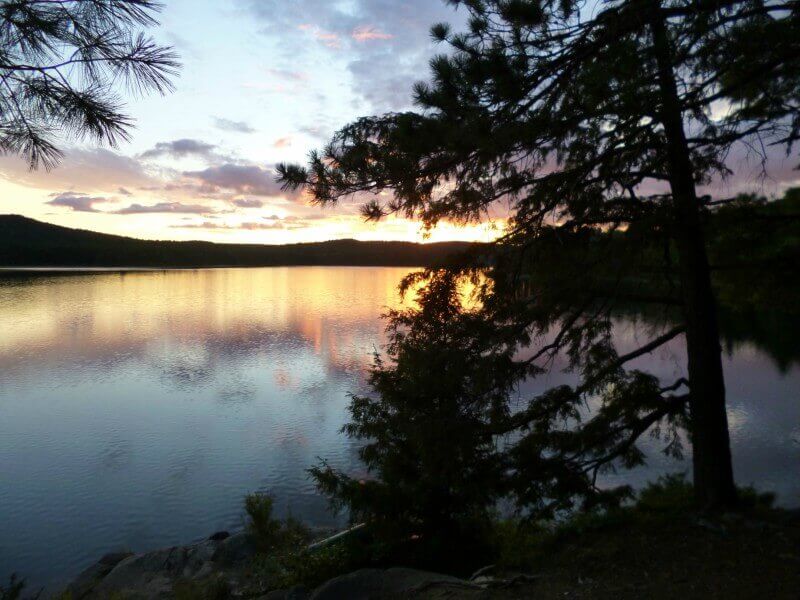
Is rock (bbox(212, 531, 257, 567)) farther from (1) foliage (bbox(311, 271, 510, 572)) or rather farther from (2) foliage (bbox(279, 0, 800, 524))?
(2) foliage (bbox(279, 0, 800, 524))

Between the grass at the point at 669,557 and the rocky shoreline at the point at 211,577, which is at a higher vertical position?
the grass at the point at 669,557

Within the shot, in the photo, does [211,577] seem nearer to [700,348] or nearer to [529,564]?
[529,564]

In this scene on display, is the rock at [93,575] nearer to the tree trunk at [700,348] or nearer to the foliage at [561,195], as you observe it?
the foliage at [561,195]

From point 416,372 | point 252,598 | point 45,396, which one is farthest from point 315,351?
point 416,372

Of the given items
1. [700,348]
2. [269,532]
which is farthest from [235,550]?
[700,348]

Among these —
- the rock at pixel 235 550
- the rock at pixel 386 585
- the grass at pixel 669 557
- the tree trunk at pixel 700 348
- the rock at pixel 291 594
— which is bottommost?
the rock at pixel 235 550

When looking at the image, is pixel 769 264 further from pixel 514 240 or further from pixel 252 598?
pixel 252 598

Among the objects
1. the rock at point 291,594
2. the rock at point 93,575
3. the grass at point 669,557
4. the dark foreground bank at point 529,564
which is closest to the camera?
the grass at point 669,557

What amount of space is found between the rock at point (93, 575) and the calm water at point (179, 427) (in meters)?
0.44

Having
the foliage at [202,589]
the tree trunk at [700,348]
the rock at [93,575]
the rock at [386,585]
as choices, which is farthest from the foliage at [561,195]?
the rock at [93,575]

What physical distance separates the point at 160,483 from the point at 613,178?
1287cm

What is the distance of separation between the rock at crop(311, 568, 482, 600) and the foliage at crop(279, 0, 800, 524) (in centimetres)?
117

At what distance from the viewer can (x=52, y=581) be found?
29.6 feet

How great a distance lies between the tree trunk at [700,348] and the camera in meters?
5.72
